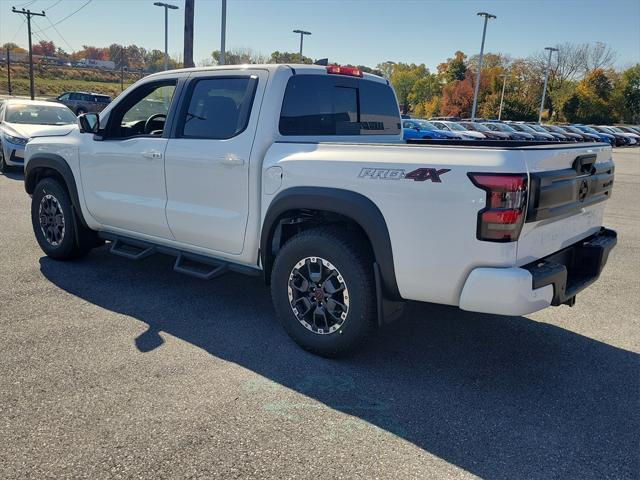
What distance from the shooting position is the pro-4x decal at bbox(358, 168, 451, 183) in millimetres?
3037

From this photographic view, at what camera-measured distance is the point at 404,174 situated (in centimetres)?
316

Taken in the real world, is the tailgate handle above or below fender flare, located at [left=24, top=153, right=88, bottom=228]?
above

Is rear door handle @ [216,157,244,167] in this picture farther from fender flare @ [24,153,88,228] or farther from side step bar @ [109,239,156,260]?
fender flare @ [24,153,88,228]

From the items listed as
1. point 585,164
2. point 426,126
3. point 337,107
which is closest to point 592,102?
point 426,126

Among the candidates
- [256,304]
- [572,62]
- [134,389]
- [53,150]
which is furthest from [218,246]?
[572,62]

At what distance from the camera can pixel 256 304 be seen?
190 inches

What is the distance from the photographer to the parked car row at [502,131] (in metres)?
25.4

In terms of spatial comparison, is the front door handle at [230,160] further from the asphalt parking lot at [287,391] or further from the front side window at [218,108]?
the asphalt parking lot at [287,391]

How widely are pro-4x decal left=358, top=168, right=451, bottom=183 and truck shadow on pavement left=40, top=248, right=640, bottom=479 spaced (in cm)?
126

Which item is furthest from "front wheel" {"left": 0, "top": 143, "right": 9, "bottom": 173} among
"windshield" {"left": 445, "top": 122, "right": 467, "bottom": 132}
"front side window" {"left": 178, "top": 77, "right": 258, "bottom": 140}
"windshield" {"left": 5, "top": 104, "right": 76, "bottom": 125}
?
"windshield" {"left": 445, "top": 122, "right": 467, "bottom": 132}

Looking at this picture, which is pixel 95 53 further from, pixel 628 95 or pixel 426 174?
pixel 426 174

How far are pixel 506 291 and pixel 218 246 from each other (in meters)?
2.21

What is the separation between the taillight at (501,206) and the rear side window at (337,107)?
5.31 ft

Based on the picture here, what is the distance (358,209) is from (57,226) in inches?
147
